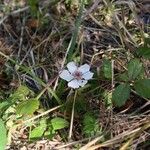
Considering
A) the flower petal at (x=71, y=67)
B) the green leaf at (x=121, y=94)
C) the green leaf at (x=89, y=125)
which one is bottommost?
the green leaf at (x=89, y=125)

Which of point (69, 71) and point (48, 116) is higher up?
point (69, 71)

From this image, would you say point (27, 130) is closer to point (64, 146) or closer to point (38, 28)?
point (64, 146)

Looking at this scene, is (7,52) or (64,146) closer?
(64,146)

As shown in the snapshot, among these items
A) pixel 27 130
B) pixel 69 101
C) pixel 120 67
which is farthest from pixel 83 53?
pixel 27 130

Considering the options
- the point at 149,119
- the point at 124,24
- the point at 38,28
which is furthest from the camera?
the point at 38,28

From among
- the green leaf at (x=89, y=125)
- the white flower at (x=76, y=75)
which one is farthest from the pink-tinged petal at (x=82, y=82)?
the green leaf at (x=89, y=125)

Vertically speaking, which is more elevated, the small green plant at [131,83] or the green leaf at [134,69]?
the green leaf at [134,69]

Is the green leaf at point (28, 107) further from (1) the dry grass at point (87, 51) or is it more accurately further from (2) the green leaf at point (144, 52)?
(2) the green leaf at point (144, 52)
